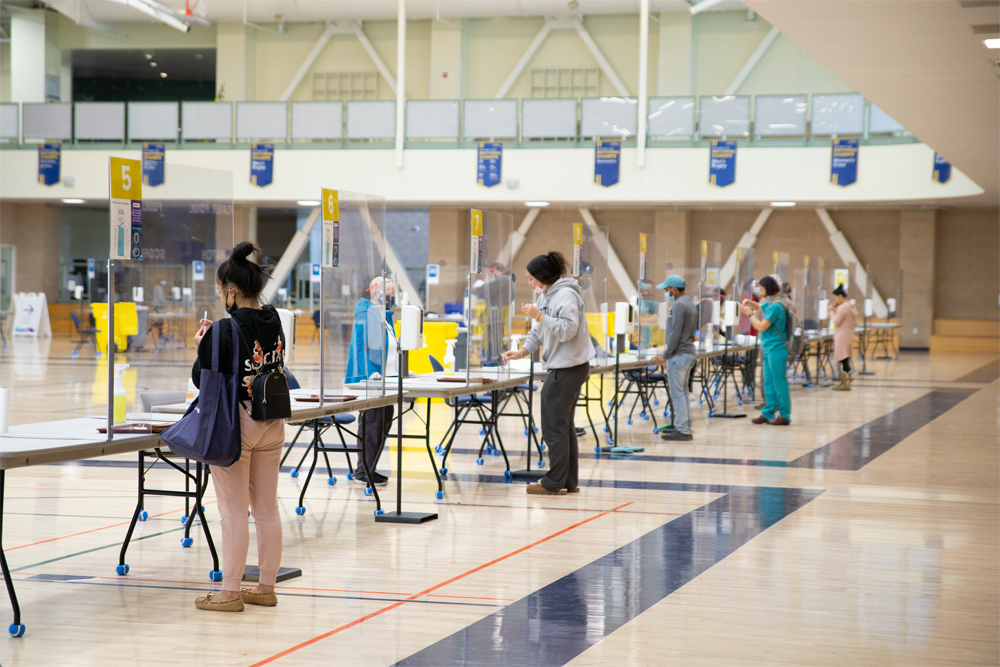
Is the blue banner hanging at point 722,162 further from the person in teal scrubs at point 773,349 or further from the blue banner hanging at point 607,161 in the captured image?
the person in teal scrubs at point 773,349

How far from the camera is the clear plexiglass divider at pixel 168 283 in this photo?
468cm

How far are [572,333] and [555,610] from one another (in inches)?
96.1

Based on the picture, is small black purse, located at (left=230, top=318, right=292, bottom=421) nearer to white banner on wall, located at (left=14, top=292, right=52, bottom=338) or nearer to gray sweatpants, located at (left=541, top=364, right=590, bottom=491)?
gray sweatpants, located at (left=541, top=364, right=590, bottom=491)

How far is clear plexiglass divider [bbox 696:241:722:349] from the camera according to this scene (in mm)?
11771

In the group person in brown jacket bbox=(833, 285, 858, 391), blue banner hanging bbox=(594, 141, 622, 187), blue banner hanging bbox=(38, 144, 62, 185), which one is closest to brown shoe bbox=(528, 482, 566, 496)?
person in brown jacket bbox=(833, 285, 858, 391)

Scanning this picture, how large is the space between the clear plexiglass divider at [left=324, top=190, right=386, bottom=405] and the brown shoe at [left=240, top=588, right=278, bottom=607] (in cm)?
165

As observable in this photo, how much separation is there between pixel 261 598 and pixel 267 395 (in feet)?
2.66

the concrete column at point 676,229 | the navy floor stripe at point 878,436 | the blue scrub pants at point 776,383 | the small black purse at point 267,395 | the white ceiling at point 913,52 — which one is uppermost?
the white ceiling at point 913,52

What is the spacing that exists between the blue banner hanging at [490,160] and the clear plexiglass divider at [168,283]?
14.9 m

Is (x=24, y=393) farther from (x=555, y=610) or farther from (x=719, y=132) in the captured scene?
(x=719, y=132)

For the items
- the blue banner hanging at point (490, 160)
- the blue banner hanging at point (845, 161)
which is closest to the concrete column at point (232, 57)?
the blue banner hanging at point (490, 160)

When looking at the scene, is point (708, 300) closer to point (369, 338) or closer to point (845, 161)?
point (369, 338)

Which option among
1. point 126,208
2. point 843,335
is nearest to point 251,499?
point 126,208

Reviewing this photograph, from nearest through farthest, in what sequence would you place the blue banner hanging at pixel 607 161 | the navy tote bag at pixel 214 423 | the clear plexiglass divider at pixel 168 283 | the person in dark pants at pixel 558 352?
the navy tote bag at pixel 214 423
the clear plexiglass divider at pixel 168 283
the person in dark pants at pixel 558 352
the blue banner hanging at pixel 607 161
